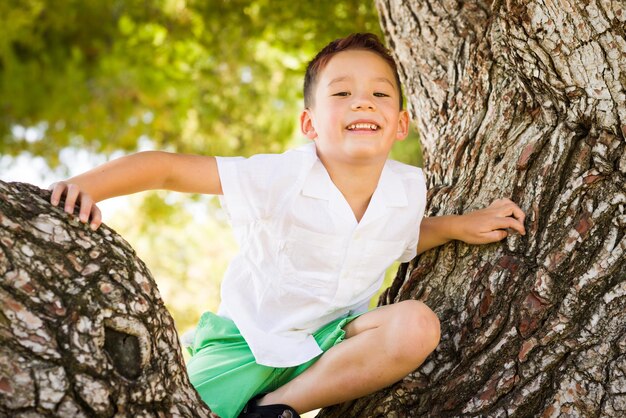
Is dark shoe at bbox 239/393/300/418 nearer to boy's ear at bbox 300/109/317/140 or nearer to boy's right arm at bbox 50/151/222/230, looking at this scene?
boy's right arm at bbox 50/151/222/230

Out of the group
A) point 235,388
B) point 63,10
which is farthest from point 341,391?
point 63,10

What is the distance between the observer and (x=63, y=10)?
7.19 m

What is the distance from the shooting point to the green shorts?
8.12 ft

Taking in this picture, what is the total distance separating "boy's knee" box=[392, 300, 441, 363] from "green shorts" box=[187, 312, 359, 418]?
283mm

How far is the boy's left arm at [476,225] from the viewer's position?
8.10ft

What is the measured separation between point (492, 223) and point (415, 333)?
17.7 inches

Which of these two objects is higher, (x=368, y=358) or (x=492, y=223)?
(x=492, y=223)

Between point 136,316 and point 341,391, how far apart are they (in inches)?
29.6

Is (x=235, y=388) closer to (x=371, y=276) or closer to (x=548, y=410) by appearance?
(x=371, y=276)

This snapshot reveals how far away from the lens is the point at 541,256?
2369 millimetres

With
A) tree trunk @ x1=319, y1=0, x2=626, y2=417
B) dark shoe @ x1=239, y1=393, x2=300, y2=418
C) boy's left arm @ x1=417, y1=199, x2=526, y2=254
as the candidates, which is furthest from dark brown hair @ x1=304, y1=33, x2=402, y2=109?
dark shoe @ x1=239, y1=393, x2=300, y2=418

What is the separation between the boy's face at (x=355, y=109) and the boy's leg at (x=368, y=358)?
559 millimetres

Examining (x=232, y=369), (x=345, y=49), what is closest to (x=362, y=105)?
(x=345, y=49)

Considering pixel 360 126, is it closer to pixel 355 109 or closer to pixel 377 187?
A: pixel 355 109
